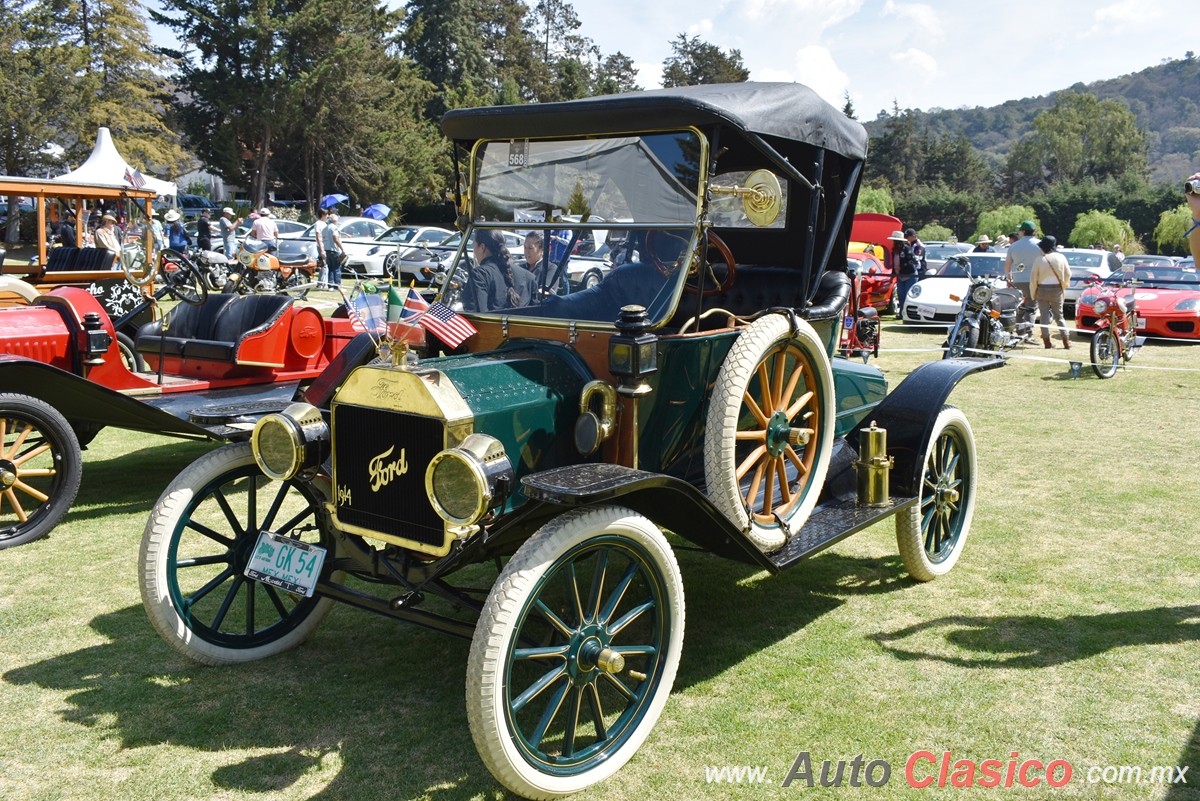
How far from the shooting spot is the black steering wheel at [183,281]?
20.7 ft

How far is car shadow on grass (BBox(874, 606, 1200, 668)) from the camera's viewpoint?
12.7 feet

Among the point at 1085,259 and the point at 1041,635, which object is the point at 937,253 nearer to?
the point at 1085,259

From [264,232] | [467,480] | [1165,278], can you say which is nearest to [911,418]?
[467,480]

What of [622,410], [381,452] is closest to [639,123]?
[622,410]

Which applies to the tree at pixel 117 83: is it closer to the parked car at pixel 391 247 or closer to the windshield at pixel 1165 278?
the parked car at pixel 391 247

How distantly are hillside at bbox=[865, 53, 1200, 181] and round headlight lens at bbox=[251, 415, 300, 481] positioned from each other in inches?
6847

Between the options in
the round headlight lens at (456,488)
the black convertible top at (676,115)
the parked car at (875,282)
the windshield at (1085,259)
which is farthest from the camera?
the windshield at (1085,259)

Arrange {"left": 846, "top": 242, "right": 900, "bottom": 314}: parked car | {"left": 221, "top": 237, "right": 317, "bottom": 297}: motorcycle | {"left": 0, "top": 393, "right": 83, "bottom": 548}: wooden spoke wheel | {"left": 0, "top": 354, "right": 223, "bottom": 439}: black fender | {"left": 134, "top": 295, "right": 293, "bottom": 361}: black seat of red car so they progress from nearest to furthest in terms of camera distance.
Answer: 1. {"left": 0, "top": 393, "right": 83, "bottom": 548}: wooden spoke wheel
2. {"left": 0, "top": 354, "right": 223, "bottom": 439}: black fender
3. {"left": 134, "top": 295, "right": 293, "bottom": 361}: black seat of red car
4. {"left": 221, "top": 237, "right": 317, "bottom": 297}: motorcycle
5. {"left": 846, "top": 242, "right": 900, "bottom": 314}: parked car

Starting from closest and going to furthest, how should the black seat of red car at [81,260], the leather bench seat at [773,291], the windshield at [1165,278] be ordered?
the leather bench seat at [773,291], the black seat of red car at [81,260], the windshield at [1165,278]

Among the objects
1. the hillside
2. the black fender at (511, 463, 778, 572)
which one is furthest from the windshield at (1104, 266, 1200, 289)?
the hillside

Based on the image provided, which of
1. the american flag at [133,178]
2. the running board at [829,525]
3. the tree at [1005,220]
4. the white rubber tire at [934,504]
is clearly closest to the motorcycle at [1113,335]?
the white rubber tire at [934,504]

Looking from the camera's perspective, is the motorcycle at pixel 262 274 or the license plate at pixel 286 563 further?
the motorcycle at pixel 262 274

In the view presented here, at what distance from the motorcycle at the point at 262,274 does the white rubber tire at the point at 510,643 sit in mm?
1654

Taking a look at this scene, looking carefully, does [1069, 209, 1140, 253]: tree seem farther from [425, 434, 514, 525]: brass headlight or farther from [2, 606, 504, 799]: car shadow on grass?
[425, 434, 514, 525]: brass headlight
